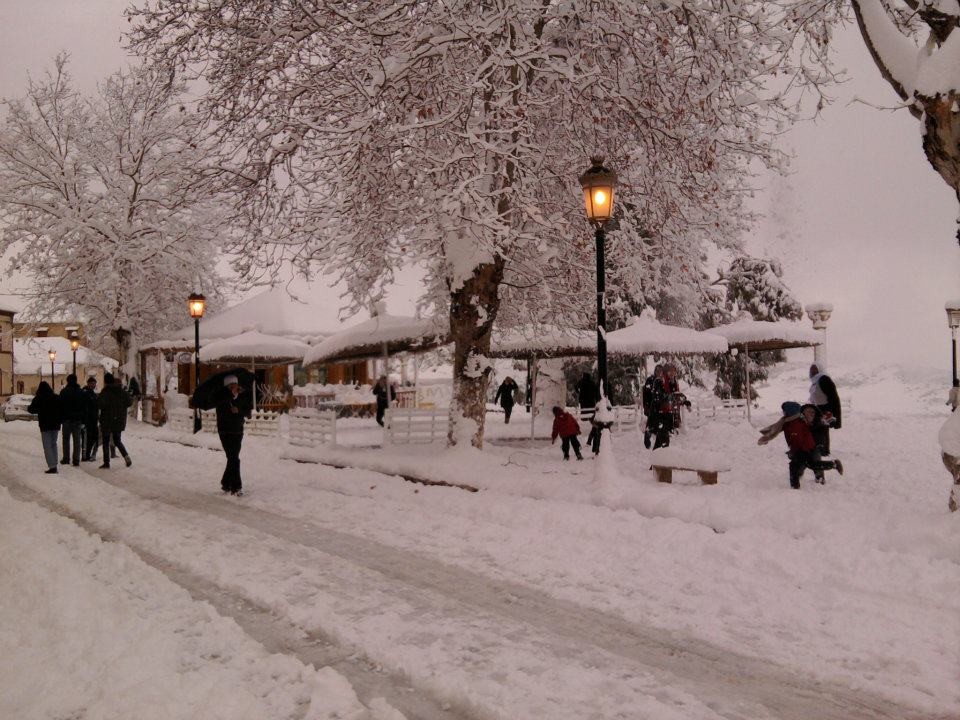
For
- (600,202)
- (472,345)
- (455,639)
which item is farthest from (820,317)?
(455,639)

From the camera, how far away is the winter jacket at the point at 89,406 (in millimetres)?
15208

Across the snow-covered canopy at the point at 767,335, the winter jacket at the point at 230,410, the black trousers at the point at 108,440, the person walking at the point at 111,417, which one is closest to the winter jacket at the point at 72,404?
the person walking at the point at 111,417

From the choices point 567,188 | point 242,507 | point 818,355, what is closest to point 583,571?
point 242,507

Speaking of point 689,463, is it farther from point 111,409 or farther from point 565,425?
point 111,409

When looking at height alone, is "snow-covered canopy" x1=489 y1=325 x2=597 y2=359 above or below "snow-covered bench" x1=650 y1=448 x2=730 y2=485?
above

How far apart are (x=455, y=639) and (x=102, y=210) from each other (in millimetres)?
31077

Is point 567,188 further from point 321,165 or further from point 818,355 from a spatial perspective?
point 818,355

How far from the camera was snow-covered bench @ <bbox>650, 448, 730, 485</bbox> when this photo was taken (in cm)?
990

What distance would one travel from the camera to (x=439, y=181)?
415 inches

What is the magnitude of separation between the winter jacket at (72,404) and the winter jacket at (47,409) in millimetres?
196

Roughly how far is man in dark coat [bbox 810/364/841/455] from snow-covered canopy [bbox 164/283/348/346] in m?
24.5

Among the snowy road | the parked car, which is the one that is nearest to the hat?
the snowy road

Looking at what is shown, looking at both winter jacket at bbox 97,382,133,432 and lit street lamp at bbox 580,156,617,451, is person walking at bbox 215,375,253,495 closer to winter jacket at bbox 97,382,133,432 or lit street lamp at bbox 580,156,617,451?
winter jacket at bbox 97,382,133,432

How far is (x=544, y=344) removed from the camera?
19.4 m
